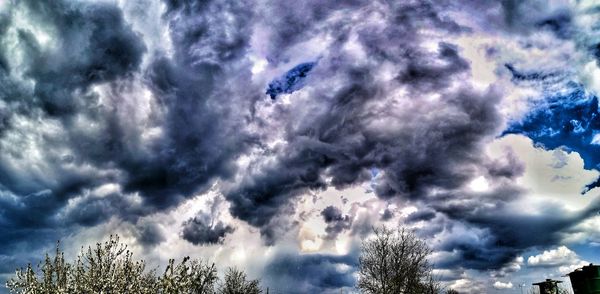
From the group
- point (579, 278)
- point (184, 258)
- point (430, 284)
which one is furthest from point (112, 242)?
point (430, 284)

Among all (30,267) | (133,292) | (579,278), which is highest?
(30,267)

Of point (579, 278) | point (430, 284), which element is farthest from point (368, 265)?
point (579, 278)

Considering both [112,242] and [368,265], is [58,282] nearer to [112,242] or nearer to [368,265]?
[112,242]

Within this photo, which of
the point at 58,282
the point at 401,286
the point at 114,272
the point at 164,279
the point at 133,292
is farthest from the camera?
the point at 401,286

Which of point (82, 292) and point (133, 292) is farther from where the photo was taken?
point (82, 292)

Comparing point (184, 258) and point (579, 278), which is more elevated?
point (184, 258)

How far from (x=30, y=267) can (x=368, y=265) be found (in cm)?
4434

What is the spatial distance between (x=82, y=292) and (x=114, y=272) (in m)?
2.42

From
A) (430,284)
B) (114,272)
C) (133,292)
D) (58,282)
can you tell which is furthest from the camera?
(430,284)

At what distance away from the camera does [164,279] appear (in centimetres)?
1856

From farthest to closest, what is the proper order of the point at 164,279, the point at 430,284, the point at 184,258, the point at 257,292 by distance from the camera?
1. the point at 257,292
2. the point at 430,284
3. the point at 164,279
4. the point at 184,258

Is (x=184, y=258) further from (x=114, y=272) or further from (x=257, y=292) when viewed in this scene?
(x=257, y=292)

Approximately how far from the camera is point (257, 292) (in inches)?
2906

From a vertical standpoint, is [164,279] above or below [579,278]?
above
